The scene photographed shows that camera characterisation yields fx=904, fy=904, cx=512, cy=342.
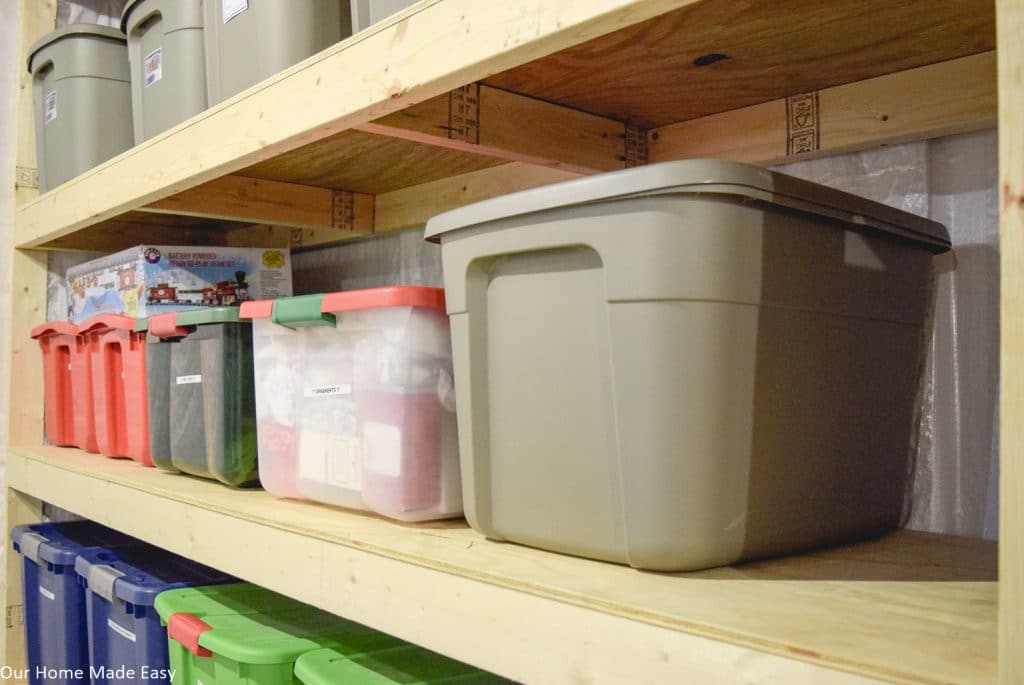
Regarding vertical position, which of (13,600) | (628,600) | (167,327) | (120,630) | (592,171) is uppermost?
(592,171)

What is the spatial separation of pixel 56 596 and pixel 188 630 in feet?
2.27

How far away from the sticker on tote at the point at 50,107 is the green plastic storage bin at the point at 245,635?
1.09 m

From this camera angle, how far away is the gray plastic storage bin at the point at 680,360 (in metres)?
0.67

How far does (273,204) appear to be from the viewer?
1.73m

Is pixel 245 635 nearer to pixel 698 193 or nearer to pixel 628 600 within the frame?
pixel 628 600

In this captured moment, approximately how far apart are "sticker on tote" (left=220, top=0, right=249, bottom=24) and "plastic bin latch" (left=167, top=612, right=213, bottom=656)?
2.71ft

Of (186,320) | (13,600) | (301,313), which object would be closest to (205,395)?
(186,320)

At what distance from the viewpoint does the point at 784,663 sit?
0.52 metres

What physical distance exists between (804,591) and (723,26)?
56 cm

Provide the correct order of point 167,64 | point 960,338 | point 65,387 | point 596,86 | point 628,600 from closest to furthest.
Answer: point 628,600, point 960,338, point 596,86, point 167,64, point 65,387

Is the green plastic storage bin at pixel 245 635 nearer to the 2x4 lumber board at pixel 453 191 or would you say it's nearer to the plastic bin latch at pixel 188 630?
the plastic bin latch at pixel 188 630

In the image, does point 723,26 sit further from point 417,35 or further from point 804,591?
point 804,591

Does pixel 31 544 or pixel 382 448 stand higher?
pixel 382 448

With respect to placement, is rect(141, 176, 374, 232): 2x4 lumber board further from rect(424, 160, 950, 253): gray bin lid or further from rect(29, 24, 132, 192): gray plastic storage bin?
rect(424, 160, 950, 253): gray bin lid
